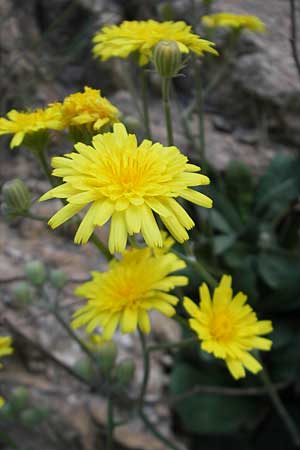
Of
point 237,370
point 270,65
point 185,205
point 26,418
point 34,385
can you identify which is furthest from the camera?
point 270,65

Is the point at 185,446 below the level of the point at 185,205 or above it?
below

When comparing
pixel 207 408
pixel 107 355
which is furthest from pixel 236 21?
pixel 207 408

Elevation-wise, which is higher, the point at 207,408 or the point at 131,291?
the point at 131,291

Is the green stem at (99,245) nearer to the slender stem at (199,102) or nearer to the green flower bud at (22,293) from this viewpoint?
the green flower bud at (22,293)

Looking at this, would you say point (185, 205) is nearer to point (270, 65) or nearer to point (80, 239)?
point (270, 65)

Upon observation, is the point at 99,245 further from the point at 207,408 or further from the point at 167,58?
the point at 207,408

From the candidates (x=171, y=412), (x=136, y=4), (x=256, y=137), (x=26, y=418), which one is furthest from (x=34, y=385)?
(x=136, y=4)

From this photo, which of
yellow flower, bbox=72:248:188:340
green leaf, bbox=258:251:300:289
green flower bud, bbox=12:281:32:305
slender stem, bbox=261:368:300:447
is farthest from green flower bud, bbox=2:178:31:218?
green leaf, bbox=258:251:300:289
